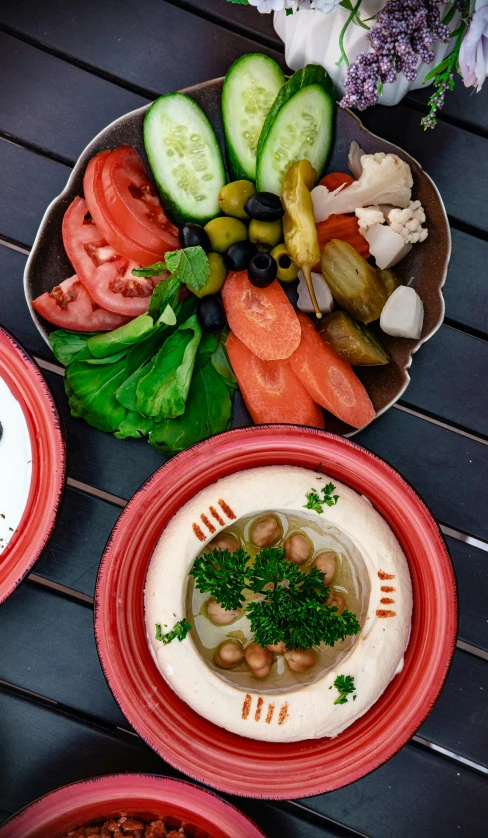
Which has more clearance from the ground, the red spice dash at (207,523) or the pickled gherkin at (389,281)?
the pickled gherkin at (389,281)

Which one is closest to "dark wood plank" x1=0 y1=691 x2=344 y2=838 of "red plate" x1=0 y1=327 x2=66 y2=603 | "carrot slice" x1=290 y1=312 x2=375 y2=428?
"red plate" x1=0 y1=327 x2=66 y2=603

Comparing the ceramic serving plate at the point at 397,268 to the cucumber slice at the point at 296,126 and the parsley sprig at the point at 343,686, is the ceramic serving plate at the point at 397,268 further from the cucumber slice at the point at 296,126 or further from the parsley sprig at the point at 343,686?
the parsley sprig at the point at 343,686

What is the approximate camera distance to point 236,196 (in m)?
1.58

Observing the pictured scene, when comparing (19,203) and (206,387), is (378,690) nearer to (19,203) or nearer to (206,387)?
(206,387)

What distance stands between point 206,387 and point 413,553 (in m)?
0.61

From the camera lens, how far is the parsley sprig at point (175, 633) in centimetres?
139

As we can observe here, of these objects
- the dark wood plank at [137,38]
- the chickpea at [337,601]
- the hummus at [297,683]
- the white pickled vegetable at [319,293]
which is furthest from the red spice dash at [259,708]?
the dark wood plank at [137,38]

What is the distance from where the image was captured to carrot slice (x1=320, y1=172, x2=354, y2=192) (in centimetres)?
160

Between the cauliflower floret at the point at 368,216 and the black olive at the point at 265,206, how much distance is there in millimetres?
177

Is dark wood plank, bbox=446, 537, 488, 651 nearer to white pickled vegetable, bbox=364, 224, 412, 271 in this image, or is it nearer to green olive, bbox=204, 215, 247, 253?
white pickled vegetable, bbox=364, 224, 412, 271

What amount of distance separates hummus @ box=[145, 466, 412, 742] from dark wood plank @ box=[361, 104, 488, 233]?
0.85 meters

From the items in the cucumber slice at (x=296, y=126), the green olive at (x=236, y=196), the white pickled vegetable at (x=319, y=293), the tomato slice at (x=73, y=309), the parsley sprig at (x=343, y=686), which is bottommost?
A: the parsley sprig at (x=343, y=686)

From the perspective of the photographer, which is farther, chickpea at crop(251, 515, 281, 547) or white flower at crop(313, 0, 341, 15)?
chickpea at crop(251, 515, 281, 547)

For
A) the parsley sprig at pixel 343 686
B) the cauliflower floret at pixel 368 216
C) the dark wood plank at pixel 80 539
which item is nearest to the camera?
the parsley sprig at pixel 343 686
